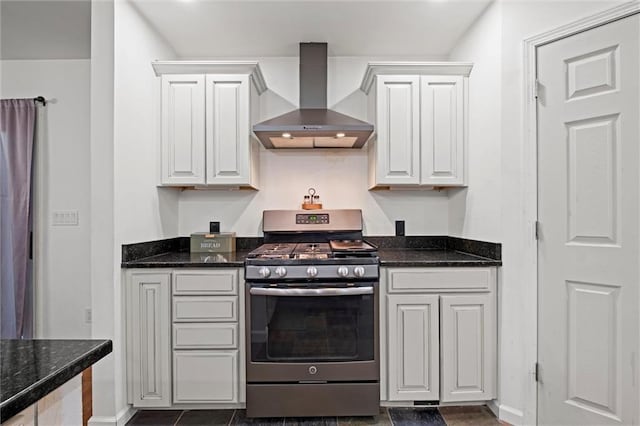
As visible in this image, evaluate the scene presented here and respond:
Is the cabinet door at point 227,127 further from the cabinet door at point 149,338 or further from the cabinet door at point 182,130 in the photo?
the cabinet door at point 149,338

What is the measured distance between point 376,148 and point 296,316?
1262mm

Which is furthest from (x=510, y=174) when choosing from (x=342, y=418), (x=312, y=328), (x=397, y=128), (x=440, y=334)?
(x=342, y=418)

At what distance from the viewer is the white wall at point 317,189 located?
2934mm

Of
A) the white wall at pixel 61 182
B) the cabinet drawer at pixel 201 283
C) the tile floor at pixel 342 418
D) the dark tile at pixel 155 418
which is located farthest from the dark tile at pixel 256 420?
the white wall at pixel 61 182

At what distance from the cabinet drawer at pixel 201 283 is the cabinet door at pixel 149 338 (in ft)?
0.36

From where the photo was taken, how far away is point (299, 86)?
9.52ft

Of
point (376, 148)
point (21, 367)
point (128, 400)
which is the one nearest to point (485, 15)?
point (376, 148)

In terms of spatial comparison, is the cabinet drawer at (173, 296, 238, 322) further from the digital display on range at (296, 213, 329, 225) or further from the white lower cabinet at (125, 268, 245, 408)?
the digital display on range at (296, 213, 329, 225)

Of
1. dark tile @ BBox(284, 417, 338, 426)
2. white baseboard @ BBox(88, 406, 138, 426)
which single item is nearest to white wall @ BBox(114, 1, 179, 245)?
white baseboard @ BBox(88, 406, 138, 426)

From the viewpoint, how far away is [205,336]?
2170 mm

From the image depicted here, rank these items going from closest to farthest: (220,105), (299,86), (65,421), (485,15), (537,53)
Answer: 1. (65,421)
2. (537,53)
3. (485,15)
4. (220,105)
5. (299,86)

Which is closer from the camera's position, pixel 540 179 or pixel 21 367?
pixel 21 367

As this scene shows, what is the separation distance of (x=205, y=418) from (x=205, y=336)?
495 mm

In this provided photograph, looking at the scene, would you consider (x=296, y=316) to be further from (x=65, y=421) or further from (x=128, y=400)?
(x=65, y=421)
